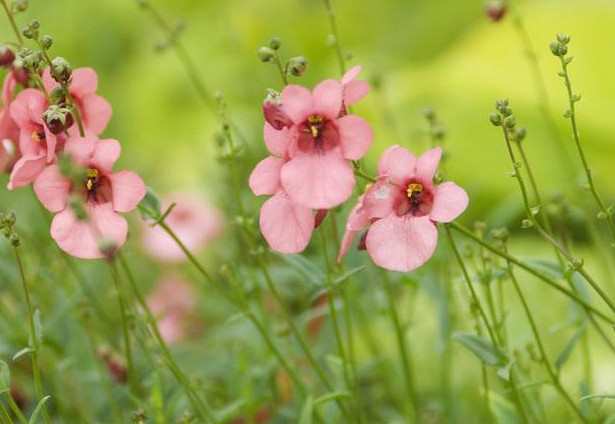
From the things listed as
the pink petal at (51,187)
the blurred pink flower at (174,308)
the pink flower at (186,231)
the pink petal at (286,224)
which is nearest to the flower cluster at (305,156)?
the pink petal at (286,224)

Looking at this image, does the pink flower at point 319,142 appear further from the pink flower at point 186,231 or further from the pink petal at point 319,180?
the pink flower at point 186,231

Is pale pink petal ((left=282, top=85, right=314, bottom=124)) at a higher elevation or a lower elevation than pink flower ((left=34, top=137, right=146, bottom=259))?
higher

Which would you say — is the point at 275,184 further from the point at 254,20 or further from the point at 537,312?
the point at 254,20

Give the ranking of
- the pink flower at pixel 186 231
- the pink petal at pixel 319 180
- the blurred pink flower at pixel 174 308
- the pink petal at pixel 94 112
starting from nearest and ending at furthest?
the pink petal at pixel 319 180 → the pink petal at pixel 94 112 → the blurred pink flower at pixel 174 308 → the pink flower at pixel 186 231

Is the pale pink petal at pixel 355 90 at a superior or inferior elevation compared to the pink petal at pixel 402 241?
superior

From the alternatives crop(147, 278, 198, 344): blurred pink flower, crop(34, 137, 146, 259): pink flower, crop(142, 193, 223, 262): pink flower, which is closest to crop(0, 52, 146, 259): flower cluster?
crop(34, 137, 146, 259): pink flower

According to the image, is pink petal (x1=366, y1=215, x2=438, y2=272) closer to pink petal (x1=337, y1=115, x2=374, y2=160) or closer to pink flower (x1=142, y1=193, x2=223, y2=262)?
pink petal (x1=337, y1=115, x2=374, y2=160)

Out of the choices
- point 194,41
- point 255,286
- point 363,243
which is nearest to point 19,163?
point 363,243
